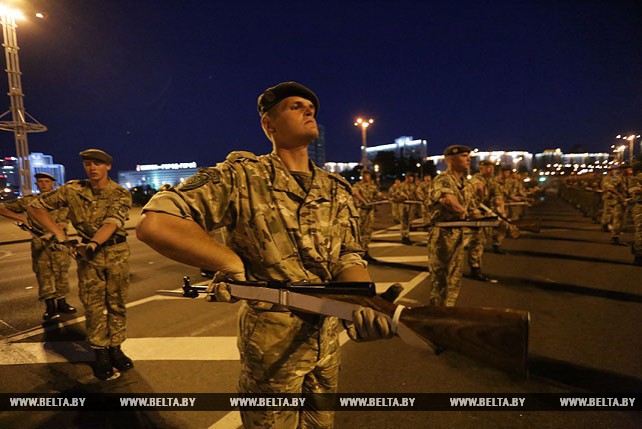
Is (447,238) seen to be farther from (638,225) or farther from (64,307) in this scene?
(638,225)

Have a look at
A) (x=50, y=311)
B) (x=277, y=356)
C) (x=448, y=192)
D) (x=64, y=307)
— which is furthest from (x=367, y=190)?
(x=277, y=356)

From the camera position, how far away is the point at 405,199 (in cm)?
1293

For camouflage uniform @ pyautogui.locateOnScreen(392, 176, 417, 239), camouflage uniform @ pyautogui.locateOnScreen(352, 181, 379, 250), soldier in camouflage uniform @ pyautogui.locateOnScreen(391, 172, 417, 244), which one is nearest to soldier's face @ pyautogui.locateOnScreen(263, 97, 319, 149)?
camouflage uniform @ pyautogui.locateOnScreen(352, 181, 379, 250)

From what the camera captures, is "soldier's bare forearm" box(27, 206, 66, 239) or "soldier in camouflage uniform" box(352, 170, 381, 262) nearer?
"soldier's bare forearm" box(27, 206, 66, 239)

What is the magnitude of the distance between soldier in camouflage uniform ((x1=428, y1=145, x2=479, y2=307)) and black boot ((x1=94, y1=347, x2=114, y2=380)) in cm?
379

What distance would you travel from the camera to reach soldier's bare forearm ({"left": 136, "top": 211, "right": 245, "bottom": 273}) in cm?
125

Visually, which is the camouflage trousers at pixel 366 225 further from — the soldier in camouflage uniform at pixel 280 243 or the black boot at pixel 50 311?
the soldier in camouflage uniform at pixel 280 243

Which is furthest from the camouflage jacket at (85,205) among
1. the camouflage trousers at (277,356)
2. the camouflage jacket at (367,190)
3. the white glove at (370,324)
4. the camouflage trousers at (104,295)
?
the camouflage jacket at (367,190)

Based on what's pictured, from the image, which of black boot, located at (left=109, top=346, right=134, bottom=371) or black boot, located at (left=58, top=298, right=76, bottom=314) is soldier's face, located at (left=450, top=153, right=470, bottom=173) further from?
black boot, located at (left=58, top=298, right=76, bottom=314)

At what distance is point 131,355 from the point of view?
384 cm

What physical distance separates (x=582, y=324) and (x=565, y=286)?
6.35ft

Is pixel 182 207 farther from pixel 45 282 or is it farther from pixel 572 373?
pixel 45 282

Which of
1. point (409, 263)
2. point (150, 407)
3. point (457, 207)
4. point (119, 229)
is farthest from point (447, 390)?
point (409, 263)

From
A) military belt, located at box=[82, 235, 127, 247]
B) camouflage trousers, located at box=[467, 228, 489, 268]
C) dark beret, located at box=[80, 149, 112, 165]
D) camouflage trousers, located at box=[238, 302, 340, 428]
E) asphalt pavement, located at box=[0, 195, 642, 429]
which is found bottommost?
asphalt pavement, located at box=[0, 195, 642, 429]
